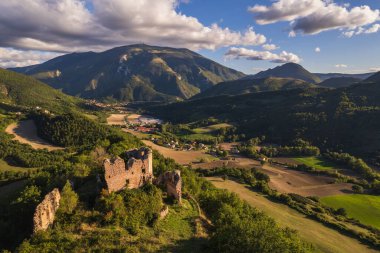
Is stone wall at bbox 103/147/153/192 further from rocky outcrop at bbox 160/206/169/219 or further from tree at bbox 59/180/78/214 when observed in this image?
rocky outcrop at bbox 160/206/169/219

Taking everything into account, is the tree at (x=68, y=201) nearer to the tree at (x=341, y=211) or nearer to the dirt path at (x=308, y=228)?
the dirt path at (x=308, y=228)

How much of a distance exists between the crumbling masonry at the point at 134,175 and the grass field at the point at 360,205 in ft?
273

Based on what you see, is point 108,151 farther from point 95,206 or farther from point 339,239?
point 339,239

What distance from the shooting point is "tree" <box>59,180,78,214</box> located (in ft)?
144

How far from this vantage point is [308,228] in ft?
297

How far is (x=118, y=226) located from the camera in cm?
4488

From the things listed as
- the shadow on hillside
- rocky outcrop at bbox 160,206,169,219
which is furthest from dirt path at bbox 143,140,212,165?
the shadow on hillside

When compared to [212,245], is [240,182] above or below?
below

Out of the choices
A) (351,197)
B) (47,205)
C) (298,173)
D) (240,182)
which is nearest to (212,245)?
(47,205)

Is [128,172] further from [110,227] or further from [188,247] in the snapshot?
[188,247]

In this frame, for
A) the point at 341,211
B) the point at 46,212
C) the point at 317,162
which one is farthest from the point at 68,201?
the point at 317,162

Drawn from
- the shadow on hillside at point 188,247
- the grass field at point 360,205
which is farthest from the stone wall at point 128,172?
the grass field at point 360,205

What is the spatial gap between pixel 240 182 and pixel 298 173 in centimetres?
4818

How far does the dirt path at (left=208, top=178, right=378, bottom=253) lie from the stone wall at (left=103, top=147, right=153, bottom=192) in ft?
161
